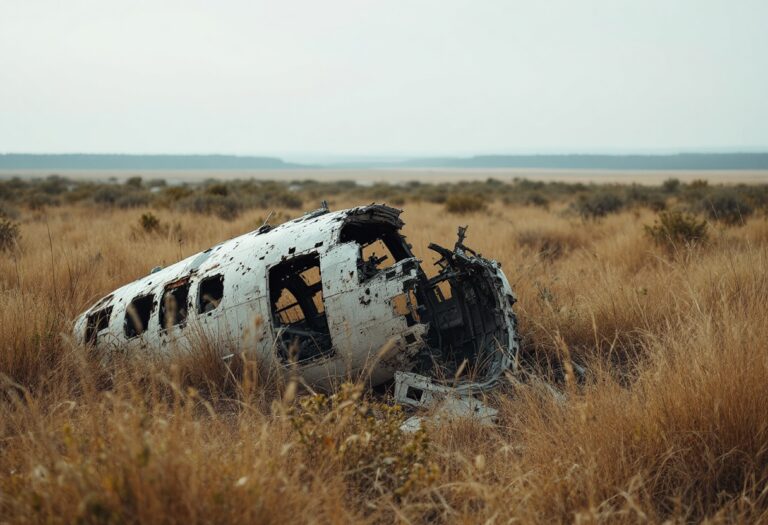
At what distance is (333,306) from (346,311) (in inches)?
4.9

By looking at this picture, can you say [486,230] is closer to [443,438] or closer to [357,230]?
[357,230]

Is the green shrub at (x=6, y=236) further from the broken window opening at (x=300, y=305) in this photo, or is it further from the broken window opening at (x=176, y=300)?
the broken window opening at (x=176, y=300)

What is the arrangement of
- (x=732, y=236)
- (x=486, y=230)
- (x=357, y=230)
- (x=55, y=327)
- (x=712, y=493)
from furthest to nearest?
(x=486, y=230) < (x=732, y=236) < (x=357, y=230) < (x=55, y=327) < (x=712, y=493)

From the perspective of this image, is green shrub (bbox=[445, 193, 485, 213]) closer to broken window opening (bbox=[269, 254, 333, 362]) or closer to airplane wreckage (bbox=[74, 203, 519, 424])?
broken window opening (bbox=[269, 254, 333, 362])

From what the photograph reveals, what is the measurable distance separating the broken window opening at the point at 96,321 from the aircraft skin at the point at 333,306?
1 centimetres

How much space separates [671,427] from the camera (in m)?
3.61

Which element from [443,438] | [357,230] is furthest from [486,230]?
[443,438]

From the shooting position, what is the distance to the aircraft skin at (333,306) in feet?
16.1

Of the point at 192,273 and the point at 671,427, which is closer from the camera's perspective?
the point at 671,427

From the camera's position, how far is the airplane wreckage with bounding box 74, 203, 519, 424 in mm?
4887

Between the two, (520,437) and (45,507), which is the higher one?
(45,507)

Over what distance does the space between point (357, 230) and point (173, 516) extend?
4.75 metres

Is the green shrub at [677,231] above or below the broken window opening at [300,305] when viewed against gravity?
above

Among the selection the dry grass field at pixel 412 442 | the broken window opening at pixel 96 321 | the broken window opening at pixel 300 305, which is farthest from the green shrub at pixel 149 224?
the broken window opening at pixel 96 321
